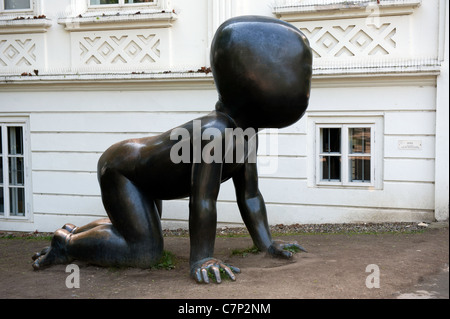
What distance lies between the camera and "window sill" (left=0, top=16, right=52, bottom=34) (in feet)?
28.4

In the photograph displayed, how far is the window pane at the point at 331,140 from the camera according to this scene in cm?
Result: 780

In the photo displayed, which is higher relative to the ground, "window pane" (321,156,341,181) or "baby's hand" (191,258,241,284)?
→ "window pane" (321,156,341,181)

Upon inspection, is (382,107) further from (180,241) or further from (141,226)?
(141,226)

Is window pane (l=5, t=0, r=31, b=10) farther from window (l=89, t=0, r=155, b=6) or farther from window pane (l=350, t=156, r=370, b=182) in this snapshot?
window pane (l=350, t=156, r=370, b=182)

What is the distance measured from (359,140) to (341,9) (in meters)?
1.90

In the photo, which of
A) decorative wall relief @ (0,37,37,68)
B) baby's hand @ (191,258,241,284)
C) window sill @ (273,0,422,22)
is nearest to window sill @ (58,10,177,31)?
decorative wall relief @ (0,37,37,68)

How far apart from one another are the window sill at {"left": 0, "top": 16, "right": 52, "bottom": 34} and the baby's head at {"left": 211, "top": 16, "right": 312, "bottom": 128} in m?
5.69

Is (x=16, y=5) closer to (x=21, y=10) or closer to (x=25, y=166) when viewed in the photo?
(x=21, y=10)

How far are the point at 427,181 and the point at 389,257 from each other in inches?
119

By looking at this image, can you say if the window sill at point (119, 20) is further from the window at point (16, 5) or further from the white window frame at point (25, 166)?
the white window frame at point (25, 166)

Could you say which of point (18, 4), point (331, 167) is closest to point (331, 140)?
point (331, 167)

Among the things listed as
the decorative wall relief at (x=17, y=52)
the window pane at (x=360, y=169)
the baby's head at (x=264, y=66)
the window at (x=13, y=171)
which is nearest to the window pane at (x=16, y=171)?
the window at (x=13, y=171)

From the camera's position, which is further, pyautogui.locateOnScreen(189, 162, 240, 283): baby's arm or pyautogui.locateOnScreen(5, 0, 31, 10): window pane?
pyautogui.locateOnScreen(5, 0, 31, 10): window pane

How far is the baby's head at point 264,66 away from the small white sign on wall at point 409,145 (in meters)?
3.85
